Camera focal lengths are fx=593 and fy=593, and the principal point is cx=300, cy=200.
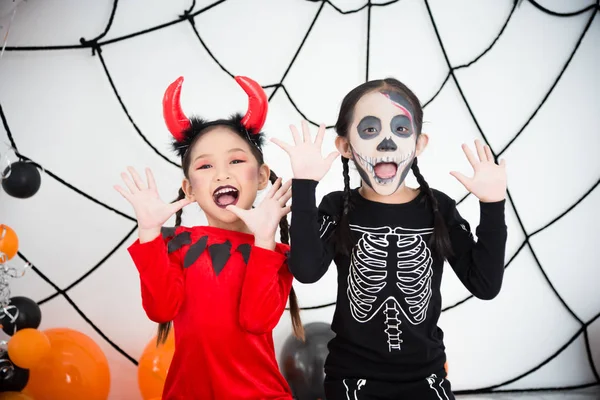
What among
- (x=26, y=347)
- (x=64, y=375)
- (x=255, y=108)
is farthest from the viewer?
(x=64, y=375)

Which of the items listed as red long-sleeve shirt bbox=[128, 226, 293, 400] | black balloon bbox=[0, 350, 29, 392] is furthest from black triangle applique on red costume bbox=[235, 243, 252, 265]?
black balloon bbox=[0, 350, 29, 392]

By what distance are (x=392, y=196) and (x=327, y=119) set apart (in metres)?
0.90

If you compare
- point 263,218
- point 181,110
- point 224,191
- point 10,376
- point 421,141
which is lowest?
point 10,376

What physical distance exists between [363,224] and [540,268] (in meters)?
1.27

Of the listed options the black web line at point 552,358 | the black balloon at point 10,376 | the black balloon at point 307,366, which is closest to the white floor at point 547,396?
the black web line at point 552,358

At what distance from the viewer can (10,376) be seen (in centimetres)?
168

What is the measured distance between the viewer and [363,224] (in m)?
1.41

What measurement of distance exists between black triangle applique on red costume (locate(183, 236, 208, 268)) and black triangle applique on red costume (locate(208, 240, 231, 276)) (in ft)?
0.07

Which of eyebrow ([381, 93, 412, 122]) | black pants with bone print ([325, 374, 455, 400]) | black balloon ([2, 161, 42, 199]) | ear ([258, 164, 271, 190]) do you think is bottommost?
black pants with bone print ([325, 374, 455, 400])

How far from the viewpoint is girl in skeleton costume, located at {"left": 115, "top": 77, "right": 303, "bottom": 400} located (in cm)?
135

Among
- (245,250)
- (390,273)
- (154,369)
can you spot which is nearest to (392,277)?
(390,273)

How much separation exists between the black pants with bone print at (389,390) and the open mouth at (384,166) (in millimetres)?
455

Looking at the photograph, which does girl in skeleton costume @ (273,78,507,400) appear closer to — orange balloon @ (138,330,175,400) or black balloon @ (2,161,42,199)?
orange balloon @ (138,330,175,400)

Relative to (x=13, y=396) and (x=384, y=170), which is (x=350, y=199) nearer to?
(x=384, y=170)
